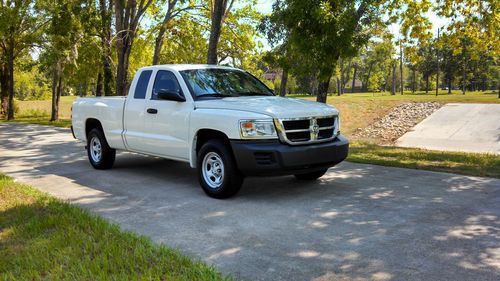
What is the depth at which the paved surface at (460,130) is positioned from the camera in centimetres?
2316

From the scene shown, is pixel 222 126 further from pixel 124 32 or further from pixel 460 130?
pixel 460 130

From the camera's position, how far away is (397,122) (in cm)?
3052

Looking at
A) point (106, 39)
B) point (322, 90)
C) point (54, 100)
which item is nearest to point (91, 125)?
point (322, 90)

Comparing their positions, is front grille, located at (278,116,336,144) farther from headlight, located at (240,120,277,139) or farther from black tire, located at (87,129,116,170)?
black tire, located at (87,129,116,170)

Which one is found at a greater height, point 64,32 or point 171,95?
point 64,32

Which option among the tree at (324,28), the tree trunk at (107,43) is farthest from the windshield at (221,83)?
the tree trunk at (107,43)

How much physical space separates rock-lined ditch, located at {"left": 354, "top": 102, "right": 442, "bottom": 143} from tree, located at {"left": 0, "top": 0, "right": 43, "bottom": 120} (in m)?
20.9

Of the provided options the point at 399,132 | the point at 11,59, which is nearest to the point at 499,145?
the point at 399,132

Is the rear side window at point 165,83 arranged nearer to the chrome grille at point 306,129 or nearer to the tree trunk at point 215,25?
the chrome grille at point 306,129

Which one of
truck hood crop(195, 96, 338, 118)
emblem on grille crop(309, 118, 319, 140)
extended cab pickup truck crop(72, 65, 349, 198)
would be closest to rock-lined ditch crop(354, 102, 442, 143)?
extended cab pickup truck crop(72, 65, 349, 198)

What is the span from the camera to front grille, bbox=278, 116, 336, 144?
20.8 ft

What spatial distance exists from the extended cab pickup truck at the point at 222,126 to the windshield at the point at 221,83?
0.02m

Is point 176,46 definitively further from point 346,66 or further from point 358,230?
point 346,66

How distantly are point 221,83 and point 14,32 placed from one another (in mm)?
26322
